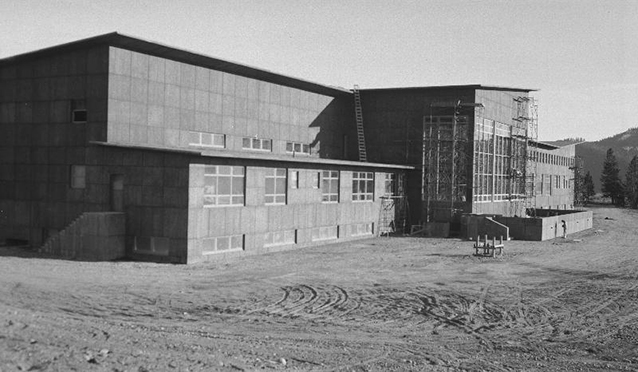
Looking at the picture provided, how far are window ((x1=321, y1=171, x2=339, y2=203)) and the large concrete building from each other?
0.14 metres

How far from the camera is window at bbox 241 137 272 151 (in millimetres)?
47731

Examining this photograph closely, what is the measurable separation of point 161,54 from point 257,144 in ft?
39.5

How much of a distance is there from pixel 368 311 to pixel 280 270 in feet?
32.1

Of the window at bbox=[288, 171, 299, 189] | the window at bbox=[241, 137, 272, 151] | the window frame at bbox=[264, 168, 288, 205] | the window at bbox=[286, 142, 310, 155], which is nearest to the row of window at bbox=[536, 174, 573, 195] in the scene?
the window at bbox=[286, 142, 310, 155]

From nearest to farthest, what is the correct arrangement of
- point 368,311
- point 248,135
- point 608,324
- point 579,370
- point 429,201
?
point 579,370
point 608,324
point 368,311
point 248,135
point 429,201

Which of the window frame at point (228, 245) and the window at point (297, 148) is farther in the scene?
the window at point (297, 148)

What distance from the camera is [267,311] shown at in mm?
21734

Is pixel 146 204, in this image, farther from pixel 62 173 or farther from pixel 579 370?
pixel 579 370

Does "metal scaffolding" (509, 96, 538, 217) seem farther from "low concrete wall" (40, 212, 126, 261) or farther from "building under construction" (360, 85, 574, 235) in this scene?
"low concrete wall" (40, 212, 126, 261)

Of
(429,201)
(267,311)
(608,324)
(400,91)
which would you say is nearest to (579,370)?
(608,324)

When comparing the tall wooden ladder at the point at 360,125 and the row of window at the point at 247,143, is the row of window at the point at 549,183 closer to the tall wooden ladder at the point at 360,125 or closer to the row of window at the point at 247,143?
the tall wooden ladder at the point at 360,125

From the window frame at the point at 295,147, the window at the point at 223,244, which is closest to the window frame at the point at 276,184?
the window at the point at 223,244

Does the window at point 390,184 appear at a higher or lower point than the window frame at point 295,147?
lower

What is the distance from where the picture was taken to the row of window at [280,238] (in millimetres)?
34375
